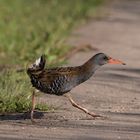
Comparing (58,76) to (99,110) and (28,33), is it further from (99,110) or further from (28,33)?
(28,33)

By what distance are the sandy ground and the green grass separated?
33cm

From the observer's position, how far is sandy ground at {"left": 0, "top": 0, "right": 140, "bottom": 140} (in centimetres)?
790

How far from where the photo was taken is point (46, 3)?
20.8 m

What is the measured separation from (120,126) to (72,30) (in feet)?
30.5

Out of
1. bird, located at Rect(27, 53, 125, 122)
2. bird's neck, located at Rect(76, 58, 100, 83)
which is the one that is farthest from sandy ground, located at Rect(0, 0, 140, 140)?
bird's neck, located at Rect(76, 58, 100, 83)

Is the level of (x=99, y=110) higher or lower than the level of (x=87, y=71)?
lower

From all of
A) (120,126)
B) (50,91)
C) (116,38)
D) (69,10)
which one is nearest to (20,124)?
(50,91)

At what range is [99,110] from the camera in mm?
→ 9195

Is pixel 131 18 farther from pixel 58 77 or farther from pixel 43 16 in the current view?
pixel 58 77

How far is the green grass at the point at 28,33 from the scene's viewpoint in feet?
30.5

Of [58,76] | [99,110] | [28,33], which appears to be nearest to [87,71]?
[58,76]

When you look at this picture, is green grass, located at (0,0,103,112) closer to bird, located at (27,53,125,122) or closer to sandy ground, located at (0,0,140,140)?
sandy ground, located at (0,0,140,140)

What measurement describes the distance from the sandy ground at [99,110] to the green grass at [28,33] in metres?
0.33

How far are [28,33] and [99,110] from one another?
22.4 ft
